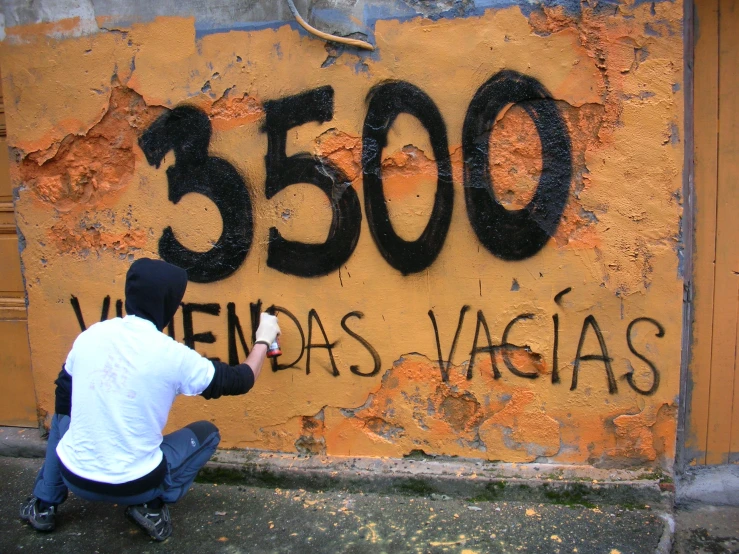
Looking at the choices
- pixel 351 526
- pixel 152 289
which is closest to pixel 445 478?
pixel 351 526

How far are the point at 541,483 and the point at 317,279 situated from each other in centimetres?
138

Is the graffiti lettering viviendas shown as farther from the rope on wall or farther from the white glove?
the rope on wall

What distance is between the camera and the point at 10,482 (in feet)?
10.5

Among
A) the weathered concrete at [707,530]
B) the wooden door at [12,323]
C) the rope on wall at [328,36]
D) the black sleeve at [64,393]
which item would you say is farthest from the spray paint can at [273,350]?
the weathered concrete at [707,530]

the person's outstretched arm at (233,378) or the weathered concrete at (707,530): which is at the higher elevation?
the person's outstretched arm at (233,378)

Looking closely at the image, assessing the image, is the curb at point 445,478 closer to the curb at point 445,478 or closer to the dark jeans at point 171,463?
the curb at point 445,478

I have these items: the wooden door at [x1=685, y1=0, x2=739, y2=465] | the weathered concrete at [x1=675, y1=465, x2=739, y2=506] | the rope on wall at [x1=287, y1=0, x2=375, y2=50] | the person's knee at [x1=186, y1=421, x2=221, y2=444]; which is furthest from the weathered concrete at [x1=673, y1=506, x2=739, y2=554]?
the rope on wall at [x1=287, y1=0, x2=375, y2=50]

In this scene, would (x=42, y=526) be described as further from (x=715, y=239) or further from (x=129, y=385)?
(x=715, y=239)

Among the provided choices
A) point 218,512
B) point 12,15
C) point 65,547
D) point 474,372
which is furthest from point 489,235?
point 12,15

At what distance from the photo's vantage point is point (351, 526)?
2738 millimetres

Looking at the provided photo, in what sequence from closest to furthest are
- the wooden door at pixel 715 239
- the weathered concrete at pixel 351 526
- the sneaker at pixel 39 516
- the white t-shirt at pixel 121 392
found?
the white t-shirt at pixel 121 392 < the weathered concrete at pixel 351 526 < the sneaker at pixel 39 516 < the wooden door at pixel 715 239

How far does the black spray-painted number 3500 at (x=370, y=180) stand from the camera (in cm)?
277

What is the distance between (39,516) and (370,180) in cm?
203

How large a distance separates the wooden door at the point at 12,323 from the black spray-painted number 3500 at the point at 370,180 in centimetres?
104
